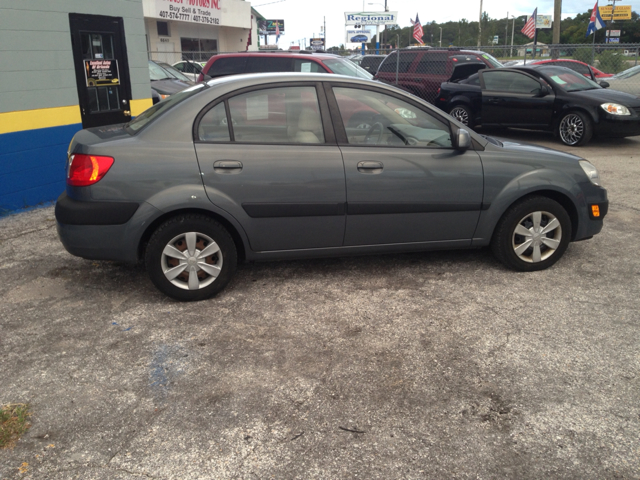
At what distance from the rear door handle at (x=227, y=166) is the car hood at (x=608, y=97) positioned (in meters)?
9.14

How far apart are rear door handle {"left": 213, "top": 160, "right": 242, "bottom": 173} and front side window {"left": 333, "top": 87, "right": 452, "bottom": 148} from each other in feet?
2.93

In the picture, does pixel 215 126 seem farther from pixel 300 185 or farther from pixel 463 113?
pixel 463 113

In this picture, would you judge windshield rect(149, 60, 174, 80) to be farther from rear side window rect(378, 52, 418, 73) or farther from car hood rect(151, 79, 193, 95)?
rear side window rect(378, 52, 418, 73)

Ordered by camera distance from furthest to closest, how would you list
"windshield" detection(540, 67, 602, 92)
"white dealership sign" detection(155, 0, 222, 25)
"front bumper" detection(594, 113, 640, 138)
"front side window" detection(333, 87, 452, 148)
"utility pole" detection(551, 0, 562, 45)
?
"white dealership sign" detection(155, 0, 222, 25)
"utility pole" detection(551, 0, 562, 45)
"windshield" detection(540, 67, 602, 92)
"front bumper" detection(594, 113, 640, 138)
"front side window" detection(333, 87, 452, 148)

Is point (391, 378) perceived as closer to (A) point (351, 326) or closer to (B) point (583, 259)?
(A) point (351, 326)

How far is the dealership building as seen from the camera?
21.7 ft

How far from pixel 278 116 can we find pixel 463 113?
379 inches

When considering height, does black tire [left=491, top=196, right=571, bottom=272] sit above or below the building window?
below

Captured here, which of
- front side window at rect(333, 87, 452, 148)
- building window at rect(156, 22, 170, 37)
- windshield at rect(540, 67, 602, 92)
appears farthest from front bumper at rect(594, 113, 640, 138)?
building window at rect(156, 22, 170, 37)

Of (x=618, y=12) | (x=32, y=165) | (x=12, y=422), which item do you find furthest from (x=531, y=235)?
(x=618, y=12)

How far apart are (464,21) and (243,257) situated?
3532 inches

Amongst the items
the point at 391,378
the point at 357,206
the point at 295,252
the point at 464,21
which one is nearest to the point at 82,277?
the point at 295,252

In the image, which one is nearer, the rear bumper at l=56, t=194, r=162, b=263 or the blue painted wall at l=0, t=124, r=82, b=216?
Result: the rear bumper at l=56, t=194, r=162, b=263

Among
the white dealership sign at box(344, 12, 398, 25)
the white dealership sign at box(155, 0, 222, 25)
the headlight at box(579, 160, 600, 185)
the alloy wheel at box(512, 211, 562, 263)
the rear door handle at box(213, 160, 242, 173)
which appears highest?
the white dealership sign at box(344, 12, 398, 25)
